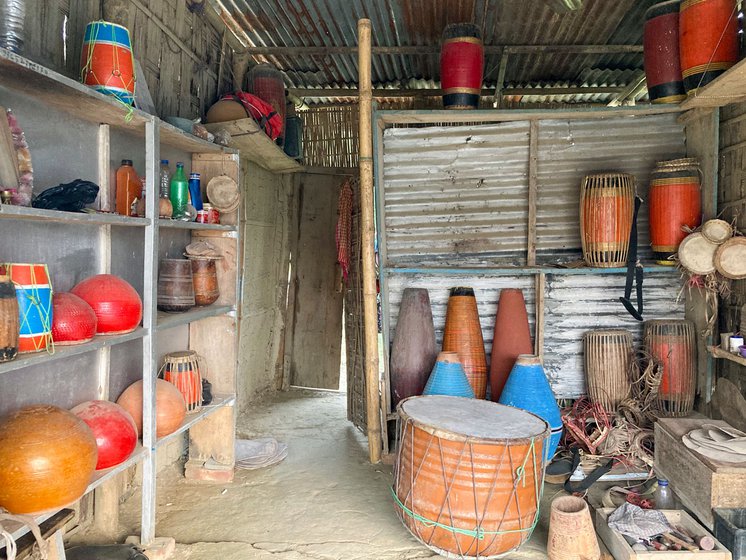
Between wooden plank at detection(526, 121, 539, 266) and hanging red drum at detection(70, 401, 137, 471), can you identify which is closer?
hanging red drum at detection(70, 401, 137, 471)

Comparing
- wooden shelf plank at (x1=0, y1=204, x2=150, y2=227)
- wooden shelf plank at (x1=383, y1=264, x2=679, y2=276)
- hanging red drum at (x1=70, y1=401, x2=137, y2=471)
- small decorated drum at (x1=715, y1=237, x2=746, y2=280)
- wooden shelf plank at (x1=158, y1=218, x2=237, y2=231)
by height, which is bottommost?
hanging red drum at (x1=70, y1=401, x2=137, y2=471)

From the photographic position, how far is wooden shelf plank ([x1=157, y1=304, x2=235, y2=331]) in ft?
10.3

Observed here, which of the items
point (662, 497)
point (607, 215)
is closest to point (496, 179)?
point (607, 215)

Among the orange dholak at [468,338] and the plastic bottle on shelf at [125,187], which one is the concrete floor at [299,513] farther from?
the plastic bottle on shelf at [125,187]

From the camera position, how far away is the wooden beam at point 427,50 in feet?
17.7

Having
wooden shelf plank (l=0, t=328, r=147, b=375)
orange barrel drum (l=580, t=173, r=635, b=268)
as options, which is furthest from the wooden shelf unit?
orange barrel drum (l=580, t=173, r=635, b=268)

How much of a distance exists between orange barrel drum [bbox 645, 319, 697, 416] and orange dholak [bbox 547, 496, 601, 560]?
1.79 meters

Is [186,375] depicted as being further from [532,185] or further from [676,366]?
[676,366]

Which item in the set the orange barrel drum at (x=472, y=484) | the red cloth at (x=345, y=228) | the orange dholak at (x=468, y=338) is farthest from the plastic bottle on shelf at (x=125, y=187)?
the red cloth at (x=345, y=228)

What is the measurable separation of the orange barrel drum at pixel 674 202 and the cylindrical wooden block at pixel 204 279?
329cm

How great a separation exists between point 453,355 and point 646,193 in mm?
2189

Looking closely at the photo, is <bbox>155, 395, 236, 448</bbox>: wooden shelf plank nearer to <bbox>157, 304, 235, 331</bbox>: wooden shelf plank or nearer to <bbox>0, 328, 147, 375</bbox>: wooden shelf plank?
<bbox>157, 304, 235, 331</bbox>: wooden shelf plank

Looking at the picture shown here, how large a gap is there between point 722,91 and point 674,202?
2.70 ft

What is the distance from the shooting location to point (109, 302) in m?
2.65
